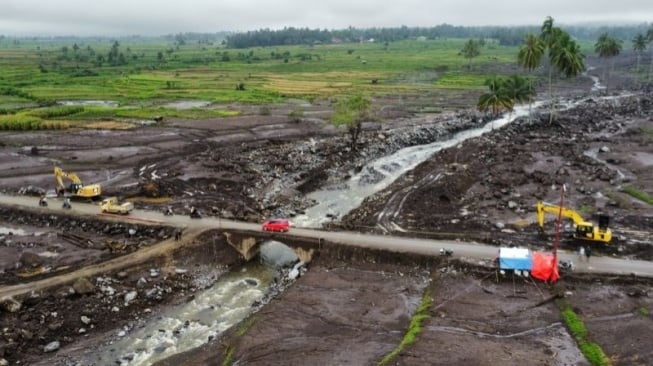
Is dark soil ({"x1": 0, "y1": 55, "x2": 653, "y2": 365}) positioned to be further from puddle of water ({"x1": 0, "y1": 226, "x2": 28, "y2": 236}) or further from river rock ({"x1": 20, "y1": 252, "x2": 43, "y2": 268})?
puddle of water ({"x1": 0, "y1": 226, "x2": 28, "y2": 236})

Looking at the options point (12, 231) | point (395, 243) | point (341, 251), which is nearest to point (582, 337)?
point (395, 243)

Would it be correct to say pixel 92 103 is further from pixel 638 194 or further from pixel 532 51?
pixel 638 194

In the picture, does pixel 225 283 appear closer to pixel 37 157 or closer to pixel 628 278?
pixel 628 278

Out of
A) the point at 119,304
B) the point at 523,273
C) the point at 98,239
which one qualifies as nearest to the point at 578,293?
the point at 523,273

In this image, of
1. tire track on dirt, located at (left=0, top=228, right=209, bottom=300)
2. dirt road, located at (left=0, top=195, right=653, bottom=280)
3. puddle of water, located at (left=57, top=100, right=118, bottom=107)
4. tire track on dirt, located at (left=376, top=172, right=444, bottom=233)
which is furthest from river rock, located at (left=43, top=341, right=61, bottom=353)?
puddle of water, located at (left=57, top=100, right=118, bottom=107)

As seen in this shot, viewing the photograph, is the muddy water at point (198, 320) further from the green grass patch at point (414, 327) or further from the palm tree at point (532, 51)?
the palm tree at point (532, 51)

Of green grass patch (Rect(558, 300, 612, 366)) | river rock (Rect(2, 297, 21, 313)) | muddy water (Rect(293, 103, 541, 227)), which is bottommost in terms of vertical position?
river rock (Rect(2, 297, 21, 313))

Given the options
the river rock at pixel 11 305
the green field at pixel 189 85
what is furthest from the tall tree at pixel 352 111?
the river rock at pixel 11 305
